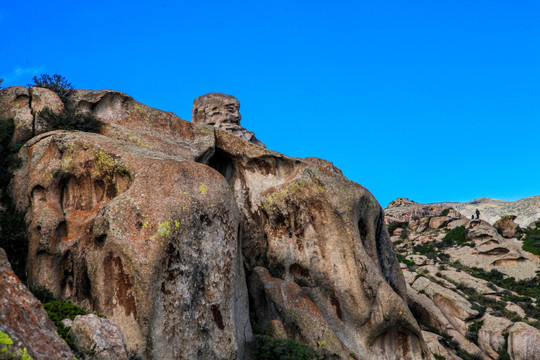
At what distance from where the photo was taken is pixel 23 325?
9.88 meters

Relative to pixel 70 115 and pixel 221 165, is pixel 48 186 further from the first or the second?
pixel 221 165

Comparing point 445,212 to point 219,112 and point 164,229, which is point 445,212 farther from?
point 164,229

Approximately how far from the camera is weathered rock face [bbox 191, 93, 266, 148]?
44000 millimetres

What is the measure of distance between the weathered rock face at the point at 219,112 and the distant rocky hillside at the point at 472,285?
1983cm

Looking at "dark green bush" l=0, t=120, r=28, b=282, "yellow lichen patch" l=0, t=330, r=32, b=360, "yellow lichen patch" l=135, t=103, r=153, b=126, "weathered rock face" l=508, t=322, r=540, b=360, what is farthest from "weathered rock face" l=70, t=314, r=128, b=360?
"weathered rock face" l=508, t=322, r=540, b=360

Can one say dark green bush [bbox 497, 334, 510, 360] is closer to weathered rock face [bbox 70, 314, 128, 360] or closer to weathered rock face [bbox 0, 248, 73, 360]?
weathered rock face [bbox 70, 314, 128, 360]

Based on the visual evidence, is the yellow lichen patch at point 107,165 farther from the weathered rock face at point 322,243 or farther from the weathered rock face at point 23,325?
the weathered rock face at point 23,325

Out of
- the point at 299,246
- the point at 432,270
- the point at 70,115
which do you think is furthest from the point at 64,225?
A: the point at 432,270

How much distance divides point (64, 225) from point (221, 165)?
11850mm

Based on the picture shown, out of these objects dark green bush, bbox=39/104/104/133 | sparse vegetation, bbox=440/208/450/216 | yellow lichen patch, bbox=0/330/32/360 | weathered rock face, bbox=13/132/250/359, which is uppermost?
sparse vegetation, bbox=440/208/450/216

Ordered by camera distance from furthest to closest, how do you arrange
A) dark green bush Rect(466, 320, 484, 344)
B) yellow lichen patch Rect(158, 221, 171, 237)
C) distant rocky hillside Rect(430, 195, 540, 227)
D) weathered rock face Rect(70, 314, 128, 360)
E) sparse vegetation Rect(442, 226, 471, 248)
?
distant rocky hillside Rect(430, 195, 540, 227) < sparse vegetation Rect(442, 226, 471, 248) < dark green bush Rect(466, 320, 484, 344) < yellow lichen patch Rect(158, 221, 171, 237) < weathered rock face Rect(70, 314, 128, 360)

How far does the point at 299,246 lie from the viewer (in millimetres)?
29859

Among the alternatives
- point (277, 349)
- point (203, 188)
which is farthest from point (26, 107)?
point (277, 349)

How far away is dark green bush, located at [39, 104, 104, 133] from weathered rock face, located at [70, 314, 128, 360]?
50.2 ft
